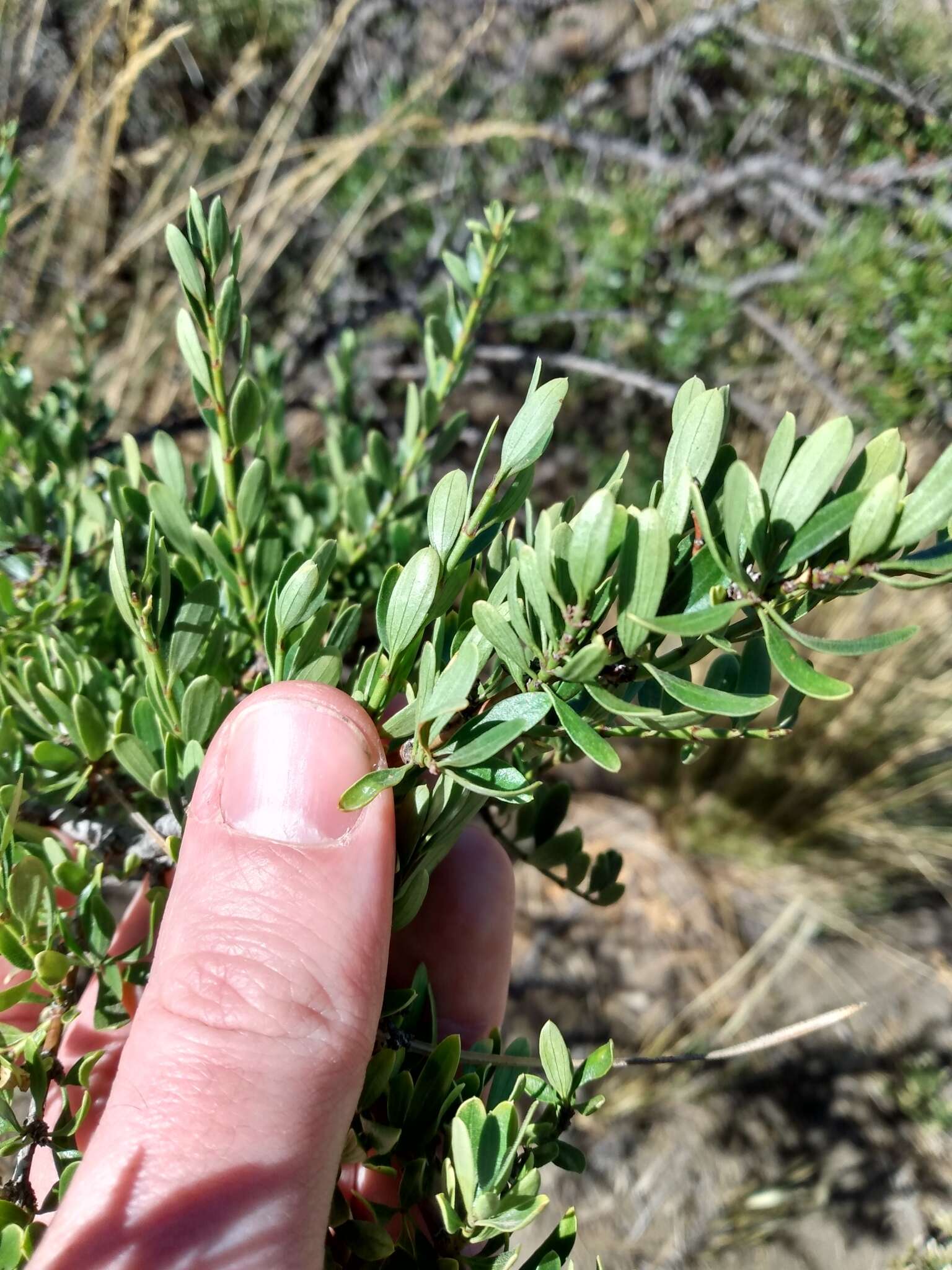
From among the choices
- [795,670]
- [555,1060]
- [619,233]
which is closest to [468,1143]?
[555,1060]

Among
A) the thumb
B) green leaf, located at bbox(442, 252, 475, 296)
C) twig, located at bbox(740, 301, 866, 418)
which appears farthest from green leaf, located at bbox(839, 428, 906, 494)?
twig, located at bbox(740, 301, 866, 418)

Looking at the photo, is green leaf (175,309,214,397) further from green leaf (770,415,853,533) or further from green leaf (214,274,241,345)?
green leaf (770,415,853,533)

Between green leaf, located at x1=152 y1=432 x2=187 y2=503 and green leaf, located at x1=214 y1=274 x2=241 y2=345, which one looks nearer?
green leaf, located at x1=214 y1=274 x2=241 y2=345

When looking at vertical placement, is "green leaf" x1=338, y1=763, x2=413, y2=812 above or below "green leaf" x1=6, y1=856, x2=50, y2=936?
above

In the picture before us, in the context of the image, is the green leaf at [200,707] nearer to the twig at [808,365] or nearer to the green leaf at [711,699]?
the green leaf at [711,699]

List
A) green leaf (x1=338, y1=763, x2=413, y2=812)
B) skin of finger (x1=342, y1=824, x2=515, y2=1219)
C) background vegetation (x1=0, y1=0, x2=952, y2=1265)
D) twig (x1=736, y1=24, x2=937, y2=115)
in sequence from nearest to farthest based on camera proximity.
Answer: green leaf (x1=338, y1=763, x2=413, y2=812), skin of finger (x1=342, y1=824, x2=515, y2=1219), twig (x1=736, y1=24, x2=937, y2=115), background vegetation (x1=0, y1=0, x2=952, y2=1265)

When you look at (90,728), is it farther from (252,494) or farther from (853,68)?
(853,68)

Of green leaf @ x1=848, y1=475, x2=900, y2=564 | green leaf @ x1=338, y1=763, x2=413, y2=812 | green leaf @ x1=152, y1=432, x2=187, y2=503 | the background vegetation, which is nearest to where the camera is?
green leaf @ x1=848, y1=475, x2=900, y2=564
